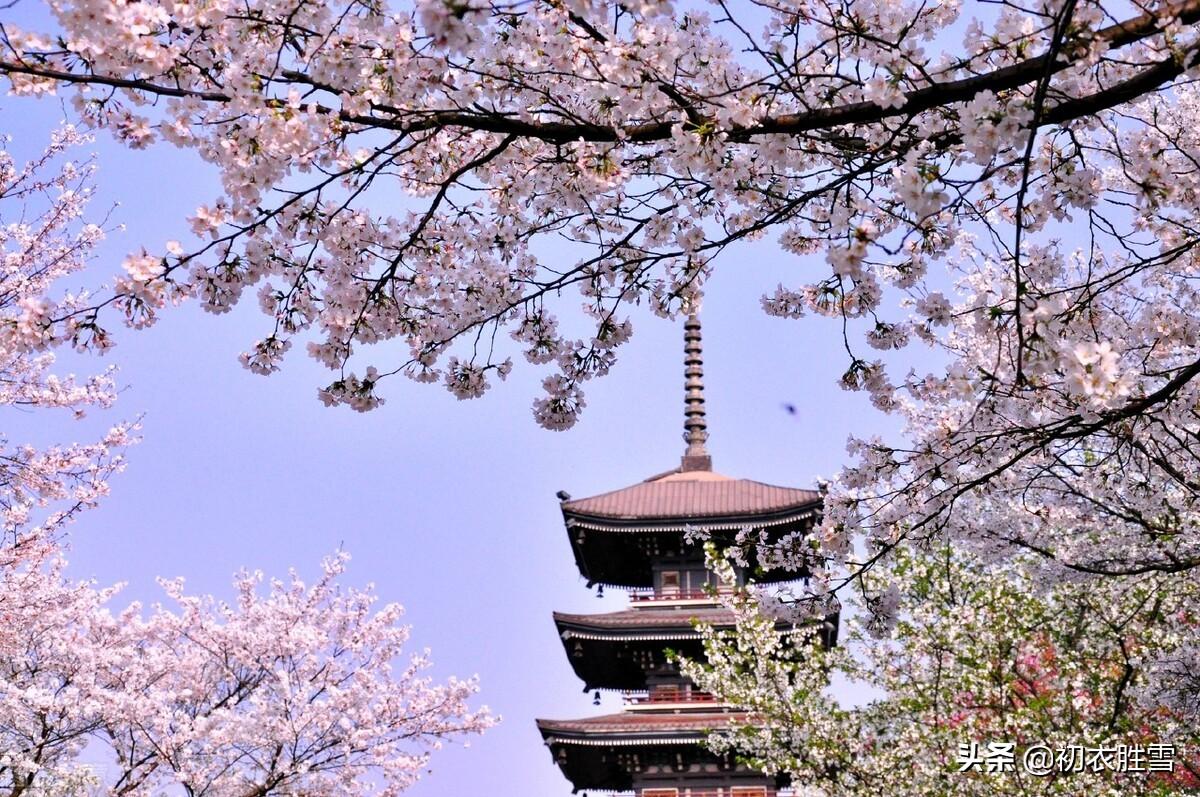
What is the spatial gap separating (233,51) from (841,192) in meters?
2.55

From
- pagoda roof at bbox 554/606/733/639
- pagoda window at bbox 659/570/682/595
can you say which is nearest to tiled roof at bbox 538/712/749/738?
pagoda roof at bbox 554/606/733/639

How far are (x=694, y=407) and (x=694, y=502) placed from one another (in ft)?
12.1

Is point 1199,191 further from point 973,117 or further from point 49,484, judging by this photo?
point 49,484

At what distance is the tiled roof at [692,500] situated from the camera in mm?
19828

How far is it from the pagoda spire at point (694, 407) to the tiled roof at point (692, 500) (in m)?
0.76

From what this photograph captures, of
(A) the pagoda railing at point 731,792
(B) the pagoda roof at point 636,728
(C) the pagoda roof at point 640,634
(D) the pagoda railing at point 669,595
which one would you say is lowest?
(A) the pagoda railing at point 731,792

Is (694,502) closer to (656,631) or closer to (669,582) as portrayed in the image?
(669,582)

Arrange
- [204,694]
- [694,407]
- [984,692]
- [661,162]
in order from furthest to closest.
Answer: [694,407] → [204,694] → [984,692] → [661,162]

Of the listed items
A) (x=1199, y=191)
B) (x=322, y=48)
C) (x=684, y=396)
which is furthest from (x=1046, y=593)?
(x=684, y=396)

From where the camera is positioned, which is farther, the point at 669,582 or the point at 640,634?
the point at 669,582

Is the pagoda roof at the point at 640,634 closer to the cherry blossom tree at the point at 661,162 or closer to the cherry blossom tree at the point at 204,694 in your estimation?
the cherry blossom tree at the point at 204,694

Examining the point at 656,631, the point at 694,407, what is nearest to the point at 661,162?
the point at 656,631

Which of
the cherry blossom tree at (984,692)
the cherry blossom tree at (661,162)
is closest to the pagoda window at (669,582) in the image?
the cherry blossom tree at (984,692)

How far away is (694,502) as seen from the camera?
20703 mm
